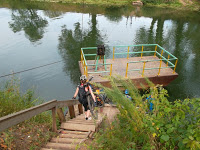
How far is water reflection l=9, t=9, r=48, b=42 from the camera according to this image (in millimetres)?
19513

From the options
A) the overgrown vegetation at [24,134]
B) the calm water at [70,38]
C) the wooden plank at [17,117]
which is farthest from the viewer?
the calm water at [70,38]

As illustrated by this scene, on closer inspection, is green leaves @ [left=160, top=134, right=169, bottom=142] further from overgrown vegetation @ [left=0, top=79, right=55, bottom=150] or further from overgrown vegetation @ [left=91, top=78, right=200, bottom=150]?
overgrown vegetation @ [left=0, top=79, right=55, bottom=150]

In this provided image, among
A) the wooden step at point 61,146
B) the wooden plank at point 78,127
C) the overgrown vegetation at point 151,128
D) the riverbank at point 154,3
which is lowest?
the wooden plank at point 78,127

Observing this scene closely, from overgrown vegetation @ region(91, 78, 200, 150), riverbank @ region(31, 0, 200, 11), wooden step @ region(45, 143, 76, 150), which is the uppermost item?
riverbank @ region(31, 0, 200, 11)

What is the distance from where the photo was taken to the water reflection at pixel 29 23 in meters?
19.5

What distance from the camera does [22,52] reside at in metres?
15.6

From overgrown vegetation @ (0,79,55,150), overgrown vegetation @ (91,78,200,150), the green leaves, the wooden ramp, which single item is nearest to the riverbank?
overgrown vegetation @ (0,79,55,150)

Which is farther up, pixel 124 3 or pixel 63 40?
pixel 124 3

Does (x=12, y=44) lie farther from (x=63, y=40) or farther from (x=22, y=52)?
(x=63, y=40)

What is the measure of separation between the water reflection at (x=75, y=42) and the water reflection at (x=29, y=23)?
270 cm

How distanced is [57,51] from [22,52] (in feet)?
9.78

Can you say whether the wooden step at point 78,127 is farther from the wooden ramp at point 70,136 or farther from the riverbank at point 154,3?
the riverbank at point 154,3

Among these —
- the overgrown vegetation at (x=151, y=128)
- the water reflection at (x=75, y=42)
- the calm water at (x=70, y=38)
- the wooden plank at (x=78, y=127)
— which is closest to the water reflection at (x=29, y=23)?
the calm water at (x=70, y=38)

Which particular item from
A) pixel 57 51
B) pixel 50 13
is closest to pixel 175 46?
pixel 57 51
